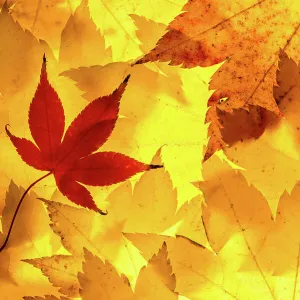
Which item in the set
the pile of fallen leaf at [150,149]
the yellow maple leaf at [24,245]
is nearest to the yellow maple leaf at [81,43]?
the pile of fallen leaf at [150,149]

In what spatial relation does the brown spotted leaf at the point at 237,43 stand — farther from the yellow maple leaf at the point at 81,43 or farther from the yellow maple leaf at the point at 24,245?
the yellow maple leaf at the point at 24,245

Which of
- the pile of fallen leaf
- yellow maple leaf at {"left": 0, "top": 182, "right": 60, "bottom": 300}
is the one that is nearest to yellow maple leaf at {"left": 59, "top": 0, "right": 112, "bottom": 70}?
the pile of fallen leaf

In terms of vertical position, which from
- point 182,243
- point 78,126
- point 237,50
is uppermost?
point 237,50

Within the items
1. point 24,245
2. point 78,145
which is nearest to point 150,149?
point 78,145

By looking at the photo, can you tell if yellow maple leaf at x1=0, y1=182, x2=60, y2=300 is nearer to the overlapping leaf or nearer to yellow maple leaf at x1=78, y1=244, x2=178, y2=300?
yellow maple leaf at x1=78, y1=244, x2=178, y2=300

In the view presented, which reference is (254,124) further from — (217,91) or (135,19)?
(135,19)

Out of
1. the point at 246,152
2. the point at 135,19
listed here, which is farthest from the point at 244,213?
the point at 135,19

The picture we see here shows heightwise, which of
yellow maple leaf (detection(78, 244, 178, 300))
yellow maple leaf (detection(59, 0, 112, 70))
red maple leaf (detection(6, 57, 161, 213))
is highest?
yellow maple leaf (detection(59, 0, 112, 70))

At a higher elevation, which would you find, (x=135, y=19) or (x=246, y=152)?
(x=135, y=19)

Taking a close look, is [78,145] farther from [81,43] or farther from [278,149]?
[278,149]
